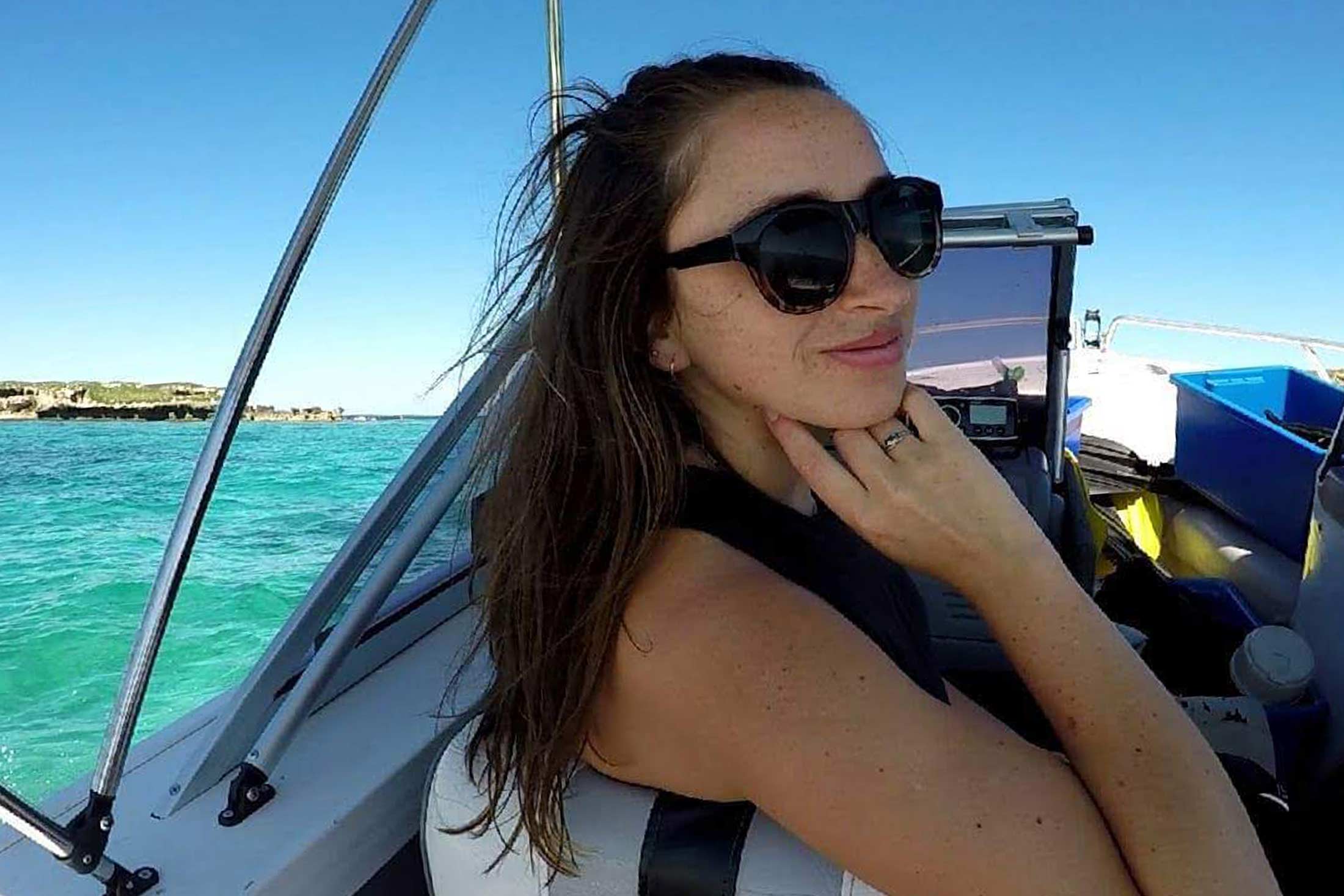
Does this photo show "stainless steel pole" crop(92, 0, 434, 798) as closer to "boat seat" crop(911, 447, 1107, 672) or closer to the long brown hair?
the long brown hair

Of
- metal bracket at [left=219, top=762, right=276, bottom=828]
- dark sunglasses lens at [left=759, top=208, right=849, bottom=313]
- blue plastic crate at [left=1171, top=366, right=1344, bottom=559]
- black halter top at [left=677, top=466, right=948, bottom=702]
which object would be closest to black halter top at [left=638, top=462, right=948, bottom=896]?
black halter top at [left=677, top=466, right=948, bottom=702]

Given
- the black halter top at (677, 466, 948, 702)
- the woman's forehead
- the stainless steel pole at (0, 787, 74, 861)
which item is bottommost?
the stainless steel pole at (0, 787, 74, 861)

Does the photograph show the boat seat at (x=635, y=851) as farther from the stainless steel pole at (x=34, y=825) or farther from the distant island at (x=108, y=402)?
the distant island at (x=108, y=402)

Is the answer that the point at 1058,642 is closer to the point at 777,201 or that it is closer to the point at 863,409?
the point at 863,409

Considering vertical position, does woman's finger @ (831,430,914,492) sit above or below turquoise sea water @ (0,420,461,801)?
above

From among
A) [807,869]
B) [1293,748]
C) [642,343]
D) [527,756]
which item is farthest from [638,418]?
[1293,748]

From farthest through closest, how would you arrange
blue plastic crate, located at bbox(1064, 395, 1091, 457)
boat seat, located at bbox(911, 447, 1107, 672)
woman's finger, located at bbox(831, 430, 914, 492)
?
1. blue plastic crate, located at bbox(1064, 395, 1091, 457)
2. boat seat, located at bbox(911, 447, 1107, 672)
3. woman's finger, located at bbox(831, 430, 914, 492)

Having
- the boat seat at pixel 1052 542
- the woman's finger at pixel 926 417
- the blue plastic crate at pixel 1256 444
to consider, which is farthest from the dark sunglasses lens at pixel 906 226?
the blue plastic crate at pixel 1256 444

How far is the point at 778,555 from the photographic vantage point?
1.05 m

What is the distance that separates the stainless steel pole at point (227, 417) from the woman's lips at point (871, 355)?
0.67m

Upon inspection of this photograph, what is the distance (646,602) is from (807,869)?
310 mm

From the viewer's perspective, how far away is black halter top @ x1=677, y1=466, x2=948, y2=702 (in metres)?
1.05

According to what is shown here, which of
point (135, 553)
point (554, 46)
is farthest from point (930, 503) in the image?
point (135, 553)

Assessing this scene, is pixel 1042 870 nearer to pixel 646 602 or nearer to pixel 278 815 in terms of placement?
Result: pixel 646 602
